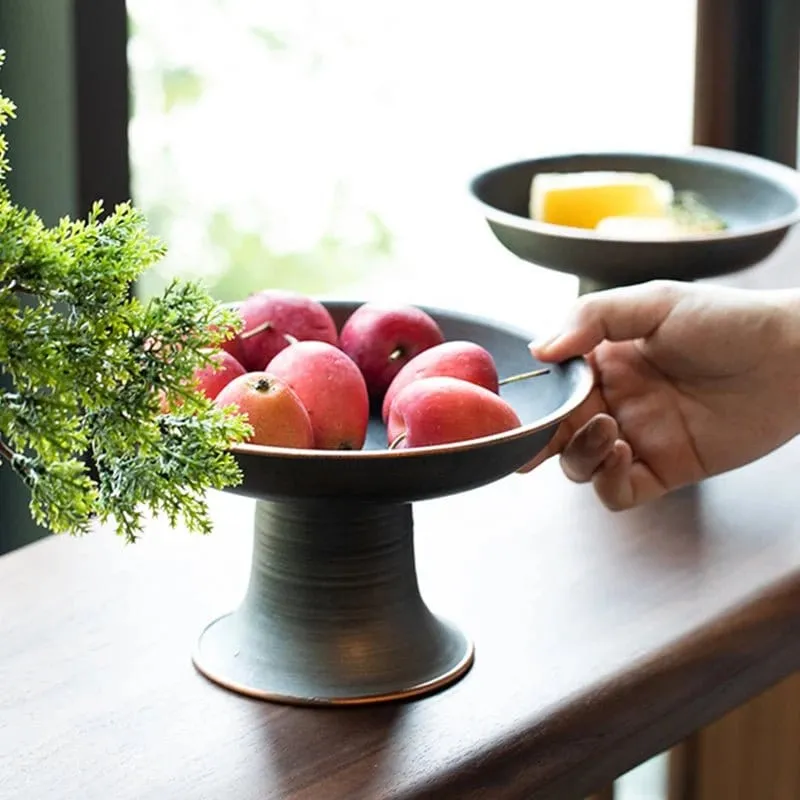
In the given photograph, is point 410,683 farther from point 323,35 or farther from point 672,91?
point 323,35

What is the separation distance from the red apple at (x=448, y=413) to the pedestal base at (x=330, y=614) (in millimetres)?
60

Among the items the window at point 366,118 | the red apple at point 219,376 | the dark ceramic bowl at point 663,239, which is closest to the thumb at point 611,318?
the dark ceramic bowl at point 663,239

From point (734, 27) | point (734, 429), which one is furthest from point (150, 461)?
point (734, 27)

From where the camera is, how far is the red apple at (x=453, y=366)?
954mm

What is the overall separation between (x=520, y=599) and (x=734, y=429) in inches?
10.6

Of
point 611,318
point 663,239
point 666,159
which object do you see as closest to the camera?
point 611,318

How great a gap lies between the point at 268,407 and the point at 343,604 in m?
0.14

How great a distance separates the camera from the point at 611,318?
110 cm

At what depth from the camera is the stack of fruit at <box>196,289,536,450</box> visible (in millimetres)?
865

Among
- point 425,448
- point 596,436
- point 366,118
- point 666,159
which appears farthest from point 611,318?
point 366,118

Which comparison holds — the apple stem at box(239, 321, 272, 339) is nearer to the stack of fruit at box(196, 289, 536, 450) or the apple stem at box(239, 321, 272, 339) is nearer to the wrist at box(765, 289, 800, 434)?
the stack of fruit at box(196, 289, 536, 450)

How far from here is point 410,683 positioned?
937 mm

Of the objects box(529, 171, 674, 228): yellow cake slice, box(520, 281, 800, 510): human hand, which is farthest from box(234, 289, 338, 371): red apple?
box(529, 171, 674, 228): yellow cake slice

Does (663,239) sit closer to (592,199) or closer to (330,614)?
(592,199)
